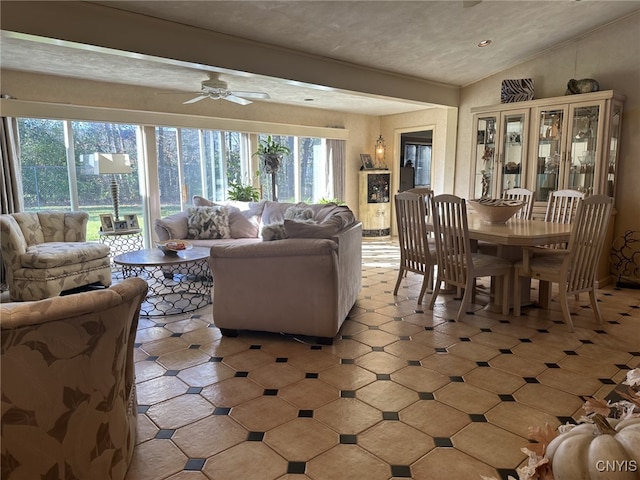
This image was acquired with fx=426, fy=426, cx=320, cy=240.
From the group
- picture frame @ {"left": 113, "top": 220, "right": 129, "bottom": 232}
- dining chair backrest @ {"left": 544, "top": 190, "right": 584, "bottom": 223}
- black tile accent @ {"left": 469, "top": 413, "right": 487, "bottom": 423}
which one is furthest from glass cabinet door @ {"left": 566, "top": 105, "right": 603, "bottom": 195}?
picture frame @ {"left": 113, "top": 220, "right": 129, "bottom": 232}

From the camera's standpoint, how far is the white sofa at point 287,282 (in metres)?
3.11

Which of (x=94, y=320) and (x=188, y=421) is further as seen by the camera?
(x=188, y=421)

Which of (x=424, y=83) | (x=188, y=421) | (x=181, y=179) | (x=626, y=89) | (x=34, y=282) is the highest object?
(x=424, y=83)

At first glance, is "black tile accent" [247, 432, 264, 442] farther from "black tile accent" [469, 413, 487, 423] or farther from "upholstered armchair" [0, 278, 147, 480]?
"black tile accent" [469, 413, 487, 423]

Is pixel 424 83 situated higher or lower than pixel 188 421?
higher

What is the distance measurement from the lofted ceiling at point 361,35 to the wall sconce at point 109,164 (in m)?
0.98

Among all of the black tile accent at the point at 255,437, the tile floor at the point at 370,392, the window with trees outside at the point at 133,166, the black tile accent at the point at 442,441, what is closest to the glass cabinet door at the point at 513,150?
the tile floor at the point at 370,392

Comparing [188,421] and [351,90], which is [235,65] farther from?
[188,421]

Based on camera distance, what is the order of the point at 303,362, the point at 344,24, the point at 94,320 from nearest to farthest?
the point at 94,320
the point at 303,362
the point at 344,24

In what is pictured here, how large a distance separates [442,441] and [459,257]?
1.97 m

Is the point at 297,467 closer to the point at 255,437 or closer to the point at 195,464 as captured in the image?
the point at 255,437

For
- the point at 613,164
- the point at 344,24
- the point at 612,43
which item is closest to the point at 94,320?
the point at 344,24

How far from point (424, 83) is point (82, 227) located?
483cm

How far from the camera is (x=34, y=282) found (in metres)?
4.16
